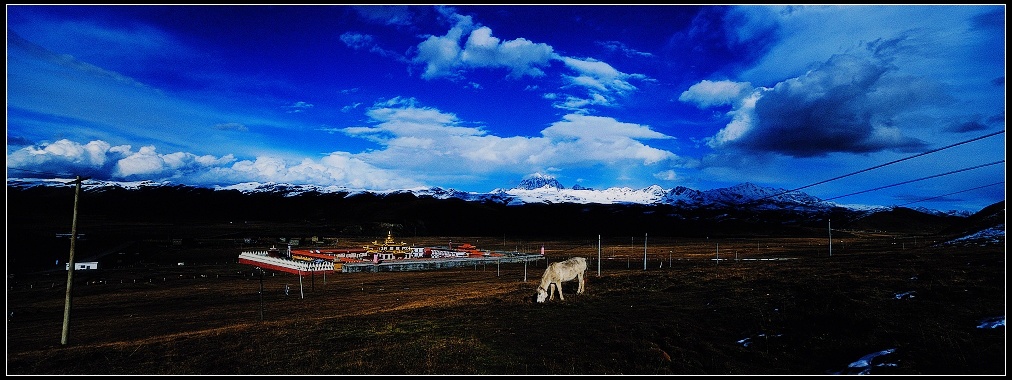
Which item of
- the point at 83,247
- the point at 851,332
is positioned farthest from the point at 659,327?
the point at 83,247

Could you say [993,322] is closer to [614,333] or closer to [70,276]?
[614,333]

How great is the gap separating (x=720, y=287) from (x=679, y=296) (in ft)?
11.1

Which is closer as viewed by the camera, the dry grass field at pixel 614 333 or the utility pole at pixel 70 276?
the dry grass field at pixel 614 333

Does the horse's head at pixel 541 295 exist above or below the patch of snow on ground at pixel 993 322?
below

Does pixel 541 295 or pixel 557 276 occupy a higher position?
pixel 557 276

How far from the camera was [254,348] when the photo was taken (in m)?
17.2

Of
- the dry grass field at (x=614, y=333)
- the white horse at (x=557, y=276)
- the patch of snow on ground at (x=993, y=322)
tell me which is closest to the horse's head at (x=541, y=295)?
the white horse at (x=557, y=276)

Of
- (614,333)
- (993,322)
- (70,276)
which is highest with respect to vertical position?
(70,276)

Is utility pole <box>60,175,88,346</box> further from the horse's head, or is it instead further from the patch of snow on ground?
the patch of snow on ground

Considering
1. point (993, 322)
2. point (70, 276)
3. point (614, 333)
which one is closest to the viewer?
point (993, 322)

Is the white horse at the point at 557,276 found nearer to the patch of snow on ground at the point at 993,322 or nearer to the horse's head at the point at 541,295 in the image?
the horse's head at the point at 541,295

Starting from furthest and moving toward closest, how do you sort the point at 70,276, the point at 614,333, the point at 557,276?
1. the point at 557,276
2. the point at 70,276
3. the point at 614,333

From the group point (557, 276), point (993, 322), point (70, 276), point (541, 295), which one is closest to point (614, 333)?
point (541, 295)

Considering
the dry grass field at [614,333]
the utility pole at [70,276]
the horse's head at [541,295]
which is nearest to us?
the dry grass field at [614,333]
